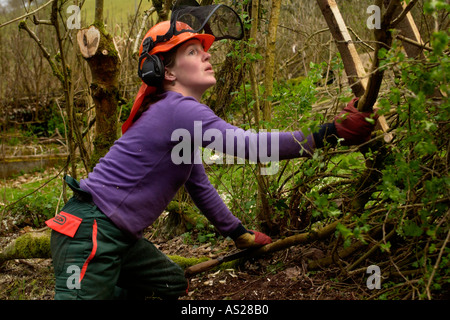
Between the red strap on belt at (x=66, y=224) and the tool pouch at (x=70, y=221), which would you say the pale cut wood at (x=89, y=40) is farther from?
the red strap on belt at (x=66, y=224)

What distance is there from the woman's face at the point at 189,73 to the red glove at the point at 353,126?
0.82m

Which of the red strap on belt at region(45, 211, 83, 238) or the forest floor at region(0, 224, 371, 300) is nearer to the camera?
the red strap on belt at region(45, 211, 83, 238)

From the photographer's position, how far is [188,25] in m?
2.82

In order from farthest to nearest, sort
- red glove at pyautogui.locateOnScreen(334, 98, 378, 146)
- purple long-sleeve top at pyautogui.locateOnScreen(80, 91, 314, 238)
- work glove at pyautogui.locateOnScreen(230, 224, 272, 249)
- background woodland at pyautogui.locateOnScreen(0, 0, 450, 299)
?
work glove at pyautogui.locateOnScreen(230, 224, 272, 249), purple long-sleeve top at pyautogui.locateOnScreen(80, 91, 314, 238), red glove at pyautogui.locateOnScreen(334, 98, 378, 146), background woodland at pyautogui.locateOnScreen(0, 0, 450, 299)

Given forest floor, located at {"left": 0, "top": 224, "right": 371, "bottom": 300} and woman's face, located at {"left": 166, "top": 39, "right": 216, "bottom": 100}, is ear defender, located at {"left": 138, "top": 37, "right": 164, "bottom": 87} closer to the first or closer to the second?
woman's face, located at {"left": 166, "top": 39, "right": 216, "bottom": 100}

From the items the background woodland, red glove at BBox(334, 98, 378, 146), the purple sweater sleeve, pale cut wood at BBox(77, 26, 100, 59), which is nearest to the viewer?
the background woodland

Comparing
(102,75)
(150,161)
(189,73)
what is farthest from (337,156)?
(102,75)

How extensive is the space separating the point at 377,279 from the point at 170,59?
171 cm

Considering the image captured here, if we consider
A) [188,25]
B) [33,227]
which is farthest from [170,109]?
[33,227]

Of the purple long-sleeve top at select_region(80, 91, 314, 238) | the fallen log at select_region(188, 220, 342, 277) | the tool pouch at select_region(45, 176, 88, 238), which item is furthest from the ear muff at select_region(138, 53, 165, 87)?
Answer: the fallen log at select_region(188, 220, 342, 277)

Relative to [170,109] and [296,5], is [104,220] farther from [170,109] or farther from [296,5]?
[296,5]

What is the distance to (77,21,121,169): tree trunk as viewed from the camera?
12.4ft

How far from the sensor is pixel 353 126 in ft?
7.23

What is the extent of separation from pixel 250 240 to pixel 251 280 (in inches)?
11.7
